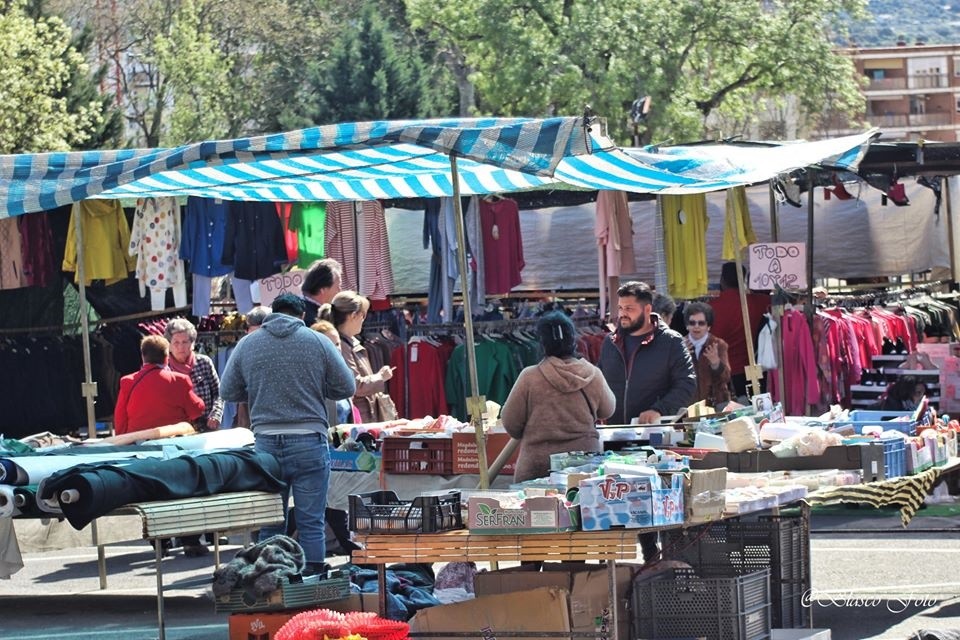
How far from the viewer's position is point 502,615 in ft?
23.3

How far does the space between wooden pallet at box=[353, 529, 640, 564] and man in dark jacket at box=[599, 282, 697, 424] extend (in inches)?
116

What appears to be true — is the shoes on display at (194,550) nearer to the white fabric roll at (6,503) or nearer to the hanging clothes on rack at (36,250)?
the white fabric roll at (6,503)

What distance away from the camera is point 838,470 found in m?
9.02

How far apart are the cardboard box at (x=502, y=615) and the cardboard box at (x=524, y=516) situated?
35 cm

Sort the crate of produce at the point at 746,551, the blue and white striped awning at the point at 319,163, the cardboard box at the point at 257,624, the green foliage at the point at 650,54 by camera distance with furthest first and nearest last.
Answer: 1. the green foliage at the point at 650,54
2. the crate of produce at the point at 746,551
3. the blue and white striped awning at the point at 319,163
4. the cardboard box at the point at 257,624

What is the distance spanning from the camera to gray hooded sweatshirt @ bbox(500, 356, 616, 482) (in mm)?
8133

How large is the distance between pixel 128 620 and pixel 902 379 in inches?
302

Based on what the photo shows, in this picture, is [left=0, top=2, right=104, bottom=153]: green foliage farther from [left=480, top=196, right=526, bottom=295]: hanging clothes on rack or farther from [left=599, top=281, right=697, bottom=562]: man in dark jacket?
[left=599, top=281, right=697, bottom=562]: man in dark jacket

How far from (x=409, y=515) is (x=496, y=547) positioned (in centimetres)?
39

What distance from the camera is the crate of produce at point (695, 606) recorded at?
7223 mm

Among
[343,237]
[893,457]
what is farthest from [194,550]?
[893,457]

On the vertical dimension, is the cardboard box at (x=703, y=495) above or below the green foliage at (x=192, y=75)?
below

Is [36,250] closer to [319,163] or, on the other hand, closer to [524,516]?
[319,163]

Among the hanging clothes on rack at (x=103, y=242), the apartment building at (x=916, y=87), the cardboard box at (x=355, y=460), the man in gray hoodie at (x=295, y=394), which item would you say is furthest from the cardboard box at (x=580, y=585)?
the apartment building at (x=916, y=87)
